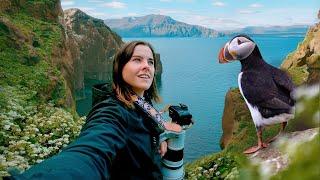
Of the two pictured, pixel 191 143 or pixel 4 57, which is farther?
pixel 191 143

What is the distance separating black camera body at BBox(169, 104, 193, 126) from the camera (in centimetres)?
317

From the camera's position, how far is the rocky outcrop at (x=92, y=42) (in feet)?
305

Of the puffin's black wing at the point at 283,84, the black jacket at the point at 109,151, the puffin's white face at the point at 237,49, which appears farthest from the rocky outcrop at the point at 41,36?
the black jacket at the point at 109,151

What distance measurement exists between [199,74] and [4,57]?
326 ft

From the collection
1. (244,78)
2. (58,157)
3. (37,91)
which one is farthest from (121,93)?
(37,91)

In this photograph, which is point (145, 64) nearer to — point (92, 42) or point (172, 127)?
point (172, 127)

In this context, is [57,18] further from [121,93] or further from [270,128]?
[121,93]

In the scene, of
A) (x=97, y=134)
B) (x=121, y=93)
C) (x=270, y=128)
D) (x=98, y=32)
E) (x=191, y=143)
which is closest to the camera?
(x=97, y=134)

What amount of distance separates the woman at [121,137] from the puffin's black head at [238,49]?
237 centimetres

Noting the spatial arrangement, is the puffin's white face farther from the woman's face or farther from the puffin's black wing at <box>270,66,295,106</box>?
the woman's face

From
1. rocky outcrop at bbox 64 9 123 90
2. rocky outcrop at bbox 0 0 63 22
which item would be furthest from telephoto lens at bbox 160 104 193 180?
rocky outcrop at bbox 64 9 123 90

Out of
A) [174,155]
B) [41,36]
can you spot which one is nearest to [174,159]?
[174,155]

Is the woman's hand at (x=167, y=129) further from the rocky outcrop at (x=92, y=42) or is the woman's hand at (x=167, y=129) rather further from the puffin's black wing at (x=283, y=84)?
the rocky outcrop at (x=92, y=42)

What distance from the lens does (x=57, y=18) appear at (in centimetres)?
2745
